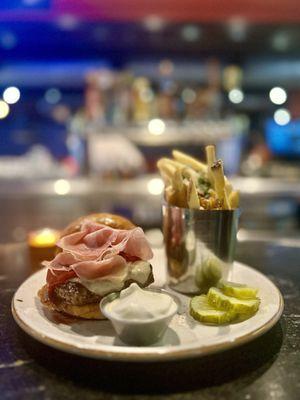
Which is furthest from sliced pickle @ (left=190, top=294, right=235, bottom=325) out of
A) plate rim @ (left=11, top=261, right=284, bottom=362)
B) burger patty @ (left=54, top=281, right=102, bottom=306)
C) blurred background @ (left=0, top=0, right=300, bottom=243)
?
blurred background @ (left=0, top=0, right=300, bottom=243)

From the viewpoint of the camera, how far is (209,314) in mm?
1230

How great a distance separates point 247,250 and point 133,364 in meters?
1.23

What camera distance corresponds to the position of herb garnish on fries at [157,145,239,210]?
1481mm

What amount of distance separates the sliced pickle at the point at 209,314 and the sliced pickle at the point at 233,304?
0.04 ft

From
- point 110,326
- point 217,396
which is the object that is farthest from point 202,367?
point 110,326

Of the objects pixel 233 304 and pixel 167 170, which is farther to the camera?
pixel 167 170

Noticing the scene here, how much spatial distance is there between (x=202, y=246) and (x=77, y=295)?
0.47 m

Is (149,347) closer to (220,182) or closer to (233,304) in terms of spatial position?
(233,304)

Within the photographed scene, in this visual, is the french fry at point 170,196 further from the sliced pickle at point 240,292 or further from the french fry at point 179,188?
the sliced pickle at point 240,292

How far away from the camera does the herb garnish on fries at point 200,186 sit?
4.86 feet

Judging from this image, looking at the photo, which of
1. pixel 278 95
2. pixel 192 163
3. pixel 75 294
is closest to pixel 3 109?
pixel 278 95

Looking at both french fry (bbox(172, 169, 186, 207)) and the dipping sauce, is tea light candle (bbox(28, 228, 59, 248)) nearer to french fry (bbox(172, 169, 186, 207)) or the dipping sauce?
french fry (bbox(172, 169, 186, 207))

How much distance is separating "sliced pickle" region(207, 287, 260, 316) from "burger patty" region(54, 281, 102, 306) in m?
0.31

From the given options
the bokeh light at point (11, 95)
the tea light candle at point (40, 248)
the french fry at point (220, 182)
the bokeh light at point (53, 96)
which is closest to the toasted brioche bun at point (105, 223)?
the french fry at point (220, 182)
